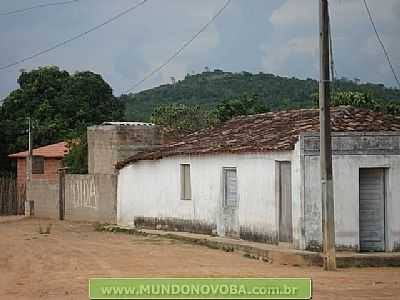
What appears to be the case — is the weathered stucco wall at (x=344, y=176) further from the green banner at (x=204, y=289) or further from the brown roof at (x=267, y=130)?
the green banner at (x=204, y=289)

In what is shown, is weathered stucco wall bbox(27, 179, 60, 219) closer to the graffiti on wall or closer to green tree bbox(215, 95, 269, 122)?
the graffiti on wall

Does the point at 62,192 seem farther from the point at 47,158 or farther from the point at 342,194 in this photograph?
the point at 342,194

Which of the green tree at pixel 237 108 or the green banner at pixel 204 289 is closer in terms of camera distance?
the green banner at pixel 204 289

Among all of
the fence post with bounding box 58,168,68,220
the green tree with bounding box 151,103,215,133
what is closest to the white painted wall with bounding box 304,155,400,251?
the fence post with bounding box 58,168,68,220

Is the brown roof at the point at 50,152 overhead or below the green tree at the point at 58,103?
below

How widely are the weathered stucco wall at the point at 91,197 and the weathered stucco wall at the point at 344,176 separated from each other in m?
12.1

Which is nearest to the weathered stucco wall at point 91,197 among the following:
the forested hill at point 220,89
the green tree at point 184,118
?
the green tree at point 184,118

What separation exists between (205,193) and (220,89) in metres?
54.4

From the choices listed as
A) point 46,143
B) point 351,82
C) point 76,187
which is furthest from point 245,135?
point 351,82

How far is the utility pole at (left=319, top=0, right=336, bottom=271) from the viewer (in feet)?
54.3

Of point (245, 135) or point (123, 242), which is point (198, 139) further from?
point (123, 242)

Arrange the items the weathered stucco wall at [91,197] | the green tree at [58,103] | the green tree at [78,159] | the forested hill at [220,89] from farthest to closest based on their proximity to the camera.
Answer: the forested hill at [220,89] → the green tree at [58,103] → the green tree at [78,159] → the weathered stucco wall at [91,197]

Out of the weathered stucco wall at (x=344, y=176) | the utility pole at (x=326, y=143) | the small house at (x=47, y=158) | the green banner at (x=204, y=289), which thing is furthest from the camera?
the small house at (x=47, y=158)

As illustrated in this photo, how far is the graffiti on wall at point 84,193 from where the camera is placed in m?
31.6
